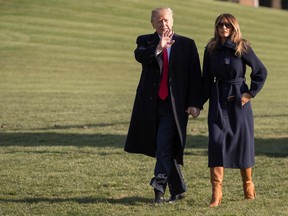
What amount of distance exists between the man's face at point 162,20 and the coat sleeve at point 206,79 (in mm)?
467

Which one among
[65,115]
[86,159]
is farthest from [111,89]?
[86,159]

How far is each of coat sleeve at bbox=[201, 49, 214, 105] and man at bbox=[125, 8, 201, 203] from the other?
0.18ft

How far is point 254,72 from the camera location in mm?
8867

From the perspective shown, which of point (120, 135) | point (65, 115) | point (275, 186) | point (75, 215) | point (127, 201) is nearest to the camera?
point (75, 215)

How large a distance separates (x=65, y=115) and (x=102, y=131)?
140 inches

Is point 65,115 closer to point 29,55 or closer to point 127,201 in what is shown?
point 127,201

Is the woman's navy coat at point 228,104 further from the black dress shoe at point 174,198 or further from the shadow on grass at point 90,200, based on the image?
the shadow on grass at point 90,200

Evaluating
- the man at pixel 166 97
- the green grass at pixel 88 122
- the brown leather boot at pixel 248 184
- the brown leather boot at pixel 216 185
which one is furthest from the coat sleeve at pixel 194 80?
the green grass at pixel 88 122

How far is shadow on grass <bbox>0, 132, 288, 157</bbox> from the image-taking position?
14.4m

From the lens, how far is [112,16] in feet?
169

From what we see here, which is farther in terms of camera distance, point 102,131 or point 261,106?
point 261,106

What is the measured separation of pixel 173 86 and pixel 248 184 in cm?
126

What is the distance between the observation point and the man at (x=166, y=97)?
29.0ft

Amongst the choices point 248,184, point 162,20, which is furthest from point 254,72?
point 248,184
